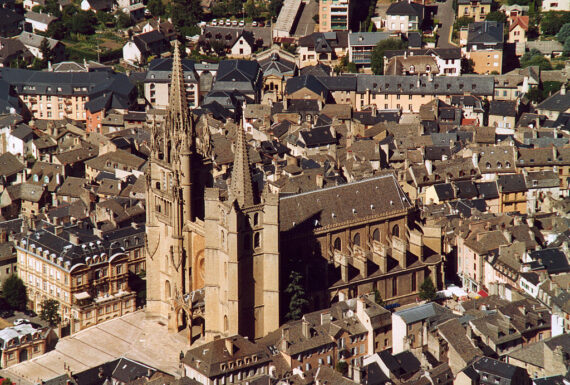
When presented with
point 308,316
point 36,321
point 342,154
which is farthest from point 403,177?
point 36,321

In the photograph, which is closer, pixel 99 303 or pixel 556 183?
pixel 99 303

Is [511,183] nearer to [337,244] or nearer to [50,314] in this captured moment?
[337,244]

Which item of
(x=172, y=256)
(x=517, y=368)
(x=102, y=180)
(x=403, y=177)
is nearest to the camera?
(x=517, y=368)

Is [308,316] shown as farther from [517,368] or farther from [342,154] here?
[342,154]

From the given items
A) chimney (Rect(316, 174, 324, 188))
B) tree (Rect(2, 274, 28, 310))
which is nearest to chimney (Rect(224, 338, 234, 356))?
tree (Rect(2, 274, 28, 310))

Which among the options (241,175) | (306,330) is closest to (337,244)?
(306,330)
